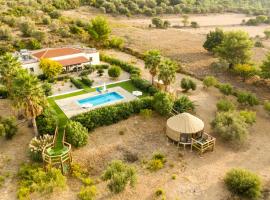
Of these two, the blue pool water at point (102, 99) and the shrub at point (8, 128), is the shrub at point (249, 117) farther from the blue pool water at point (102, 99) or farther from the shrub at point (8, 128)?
the shrub at point (8, 128)

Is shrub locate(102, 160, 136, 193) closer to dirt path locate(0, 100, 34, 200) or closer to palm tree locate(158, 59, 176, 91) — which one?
dirt path locate(0, 100, 34, 200)

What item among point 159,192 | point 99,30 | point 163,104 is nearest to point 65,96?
point 163,104

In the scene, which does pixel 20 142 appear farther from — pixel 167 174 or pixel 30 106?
pixel 167 174

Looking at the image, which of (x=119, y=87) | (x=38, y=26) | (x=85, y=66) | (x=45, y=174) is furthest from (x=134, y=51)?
(x=45, y=174)

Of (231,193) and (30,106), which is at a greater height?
(30,106)

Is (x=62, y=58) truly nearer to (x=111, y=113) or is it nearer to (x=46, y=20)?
(x=111, y=113)
